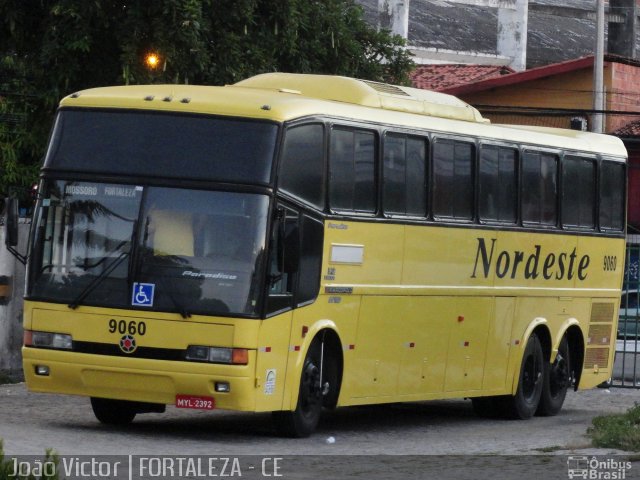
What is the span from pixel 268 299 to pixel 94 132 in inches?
88.7

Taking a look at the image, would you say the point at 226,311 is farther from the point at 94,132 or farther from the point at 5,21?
the point at 5,21

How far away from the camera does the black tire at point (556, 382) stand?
19578 millimetres

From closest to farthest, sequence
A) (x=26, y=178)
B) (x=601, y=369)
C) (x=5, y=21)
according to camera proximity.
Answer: (x=601, y=369) < (x=5, y=21) < (x=26, y=178)

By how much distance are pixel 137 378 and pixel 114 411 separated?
1.65m

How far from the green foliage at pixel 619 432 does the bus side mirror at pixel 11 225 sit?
5.45m

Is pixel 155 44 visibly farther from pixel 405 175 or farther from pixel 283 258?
pixel 283 258

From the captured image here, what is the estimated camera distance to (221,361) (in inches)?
532

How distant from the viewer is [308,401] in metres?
14.6

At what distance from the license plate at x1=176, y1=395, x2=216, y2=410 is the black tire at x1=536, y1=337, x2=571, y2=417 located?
6969 millimetres

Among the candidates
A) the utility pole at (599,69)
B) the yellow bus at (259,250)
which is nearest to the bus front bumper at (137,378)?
the yellow bus at (259,250)

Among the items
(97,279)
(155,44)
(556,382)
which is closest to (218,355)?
(97,279)

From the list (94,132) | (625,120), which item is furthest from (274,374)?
(625,120)

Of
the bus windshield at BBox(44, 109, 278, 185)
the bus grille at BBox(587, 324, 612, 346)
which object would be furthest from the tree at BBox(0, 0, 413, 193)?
the bus windshield at BBox(44, 109, 278, 185)

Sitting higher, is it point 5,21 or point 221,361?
point 5,21
